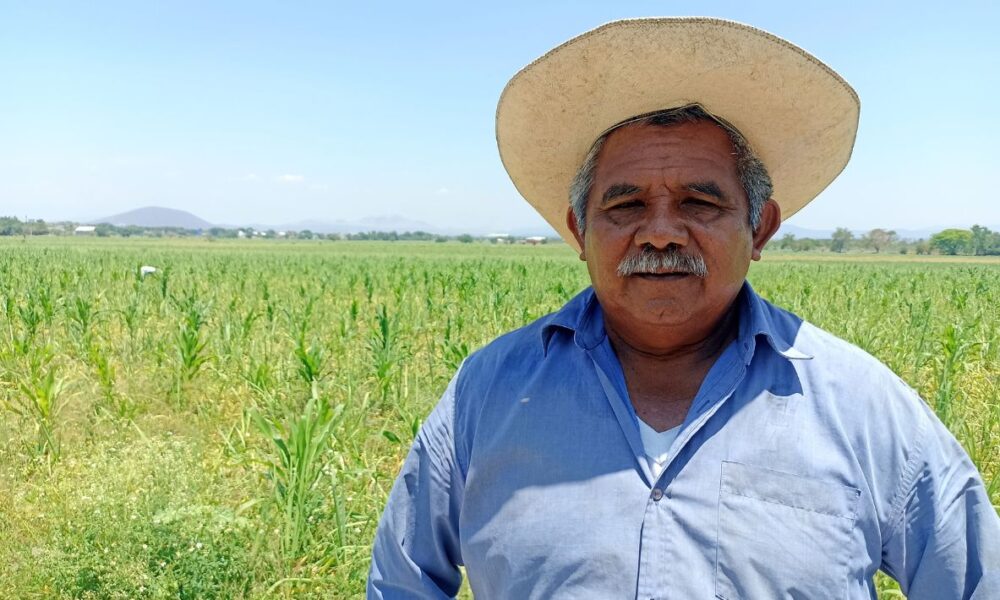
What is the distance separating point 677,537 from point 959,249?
12038 centimetres

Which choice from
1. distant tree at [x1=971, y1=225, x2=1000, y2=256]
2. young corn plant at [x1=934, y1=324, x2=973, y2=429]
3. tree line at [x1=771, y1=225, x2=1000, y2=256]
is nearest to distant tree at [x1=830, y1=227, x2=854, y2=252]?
tree line at [x1=771, y1=225, x2=1000, y2=256]

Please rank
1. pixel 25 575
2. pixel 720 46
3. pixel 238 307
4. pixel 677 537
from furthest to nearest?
pixel 238 307, pixel 25 575, pixel 720 46, pixel 677 537

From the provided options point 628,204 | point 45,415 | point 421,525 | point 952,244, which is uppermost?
point 952,244

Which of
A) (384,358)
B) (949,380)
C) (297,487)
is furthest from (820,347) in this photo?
(384,358)

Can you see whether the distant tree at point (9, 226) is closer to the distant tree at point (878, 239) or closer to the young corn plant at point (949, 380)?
the young corn plant at point (949, 380)

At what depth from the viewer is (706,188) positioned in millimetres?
1341

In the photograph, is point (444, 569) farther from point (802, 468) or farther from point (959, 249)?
point (959, 249)

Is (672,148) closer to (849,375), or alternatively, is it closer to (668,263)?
(668,263)

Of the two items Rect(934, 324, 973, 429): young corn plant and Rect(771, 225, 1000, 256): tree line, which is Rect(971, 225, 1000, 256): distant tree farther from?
Rect(934, 324, 973, 429): young corn plant

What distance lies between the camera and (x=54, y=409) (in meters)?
4.12

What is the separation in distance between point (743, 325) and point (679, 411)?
0.21 m

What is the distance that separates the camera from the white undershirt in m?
1.21

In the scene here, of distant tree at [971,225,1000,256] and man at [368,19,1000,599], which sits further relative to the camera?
distant tree at [971,225,1000,256]

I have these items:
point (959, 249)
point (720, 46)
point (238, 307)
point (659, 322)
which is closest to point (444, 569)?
point (659, 322)
